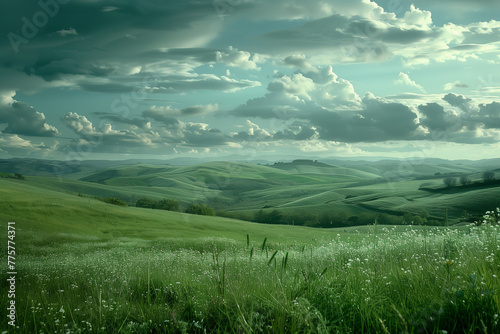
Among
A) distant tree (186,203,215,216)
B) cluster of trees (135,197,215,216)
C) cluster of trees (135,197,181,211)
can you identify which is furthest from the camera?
cluster of trees (135,197,181,211)

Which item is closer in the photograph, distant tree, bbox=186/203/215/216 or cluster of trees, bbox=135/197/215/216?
distant tree, bbox=186/203/215/216

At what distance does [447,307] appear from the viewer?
12.7 feet

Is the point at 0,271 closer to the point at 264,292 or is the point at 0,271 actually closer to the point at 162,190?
the point at 264,292

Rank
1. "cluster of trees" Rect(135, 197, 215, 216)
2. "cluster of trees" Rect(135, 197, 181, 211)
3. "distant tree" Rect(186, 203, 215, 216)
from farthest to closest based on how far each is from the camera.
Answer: "cluster of trees" Rect(135, 197, 181, 211)
"cluster of trees" Rect(135, 197, 215, 216)
"distant tree" Rect(186, 203, 215, 216)

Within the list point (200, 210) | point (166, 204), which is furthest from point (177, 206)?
point (200, 210)

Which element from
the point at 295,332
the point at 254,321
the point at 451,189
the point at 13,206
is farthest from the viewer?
the point at 451,189

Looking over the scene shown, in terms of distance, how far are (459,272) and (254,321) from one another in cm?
302

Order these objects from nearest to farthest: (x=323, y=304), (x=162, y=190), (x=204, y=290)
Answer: (x=323, y=304) < (x=204, y=290) < (x=162, y=190)

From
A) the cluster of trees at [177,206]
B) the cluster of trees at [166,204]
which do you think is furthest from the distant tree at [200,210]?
the cluster of trees at [166,204]

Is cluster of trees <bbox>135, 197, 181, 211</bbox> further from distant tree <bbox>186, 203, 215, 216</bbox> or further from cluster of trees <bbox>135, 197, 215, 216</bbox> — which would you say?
distant tree <bbox>186, 203, 215, 216</bbox>

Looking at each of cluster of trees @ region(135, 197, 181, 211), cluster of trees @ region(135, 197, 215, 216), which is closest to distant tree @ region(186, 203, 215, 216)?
cluster of trees @ region(135, 197, 215, 216)

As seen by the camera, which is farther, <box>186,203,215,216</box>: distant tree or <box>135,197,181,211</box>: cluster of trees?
<box>135,197,181,211</box>: cluster of trees

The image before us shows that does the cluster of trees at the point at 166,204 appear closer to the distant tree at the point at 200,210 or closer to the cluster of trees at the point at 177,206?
the cluster of trees at the point at 177,206

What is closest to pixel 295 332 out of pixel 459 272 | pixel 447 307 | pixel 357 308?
pixel 357 308
